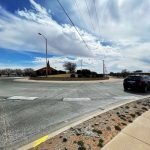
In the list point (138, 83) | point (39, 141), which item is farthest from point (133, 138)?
point (138, 83)

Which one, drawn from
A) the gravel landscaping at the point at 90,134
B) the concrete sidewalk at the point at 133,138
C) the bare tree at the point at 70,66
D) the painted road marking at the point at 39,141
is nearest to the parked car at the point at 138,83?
the gravel landscaping at the point at 90,134

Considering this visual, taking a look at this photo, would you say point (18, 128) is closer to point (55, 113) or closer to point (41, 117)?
point (41, 117)

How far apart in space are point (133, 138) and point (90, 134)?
1.02 m

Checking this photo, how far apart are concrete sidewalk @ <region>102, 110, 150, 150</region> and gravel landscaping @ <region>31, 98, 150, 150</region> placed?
0.16 meters

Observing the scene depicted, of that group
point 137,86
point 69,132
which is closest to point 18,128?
point 69,132

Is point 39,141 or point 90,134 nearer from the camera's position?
point 39,141

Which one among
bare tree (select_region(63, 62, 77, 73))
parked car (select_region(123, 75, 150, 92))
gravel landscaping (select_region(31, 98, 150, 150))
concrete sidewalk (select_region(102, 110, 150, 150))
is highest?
bare tree (select_region(63, 62, 77, 73))

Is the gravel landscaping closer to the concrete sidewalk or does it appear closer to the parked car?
the concrete sidewalk

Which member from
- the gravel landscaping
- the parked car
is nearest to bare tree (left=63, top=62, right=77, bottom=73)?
the parked car

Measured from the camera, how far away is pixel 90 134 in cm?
465

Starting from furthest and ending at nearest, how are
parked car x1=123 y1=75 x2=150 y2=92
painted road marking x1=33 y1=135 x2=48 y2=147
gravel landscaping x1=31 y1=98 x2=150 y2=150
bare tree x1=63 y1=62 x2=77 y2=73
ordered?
bare tree x1=63 y1=62 x2=77 y2=73
parked car x1=123 y1=75 x2=150 y2=92
painted road marking x1=33 y1=135 x2=48 y2=147
gravel landscaping x1=31 y1=98 x2=150 y2=150

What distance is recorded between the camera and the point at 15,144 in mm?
4172

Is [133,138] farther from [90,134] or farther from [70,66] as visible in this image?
[70,66]

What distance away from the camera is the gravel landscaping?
12.9ft
